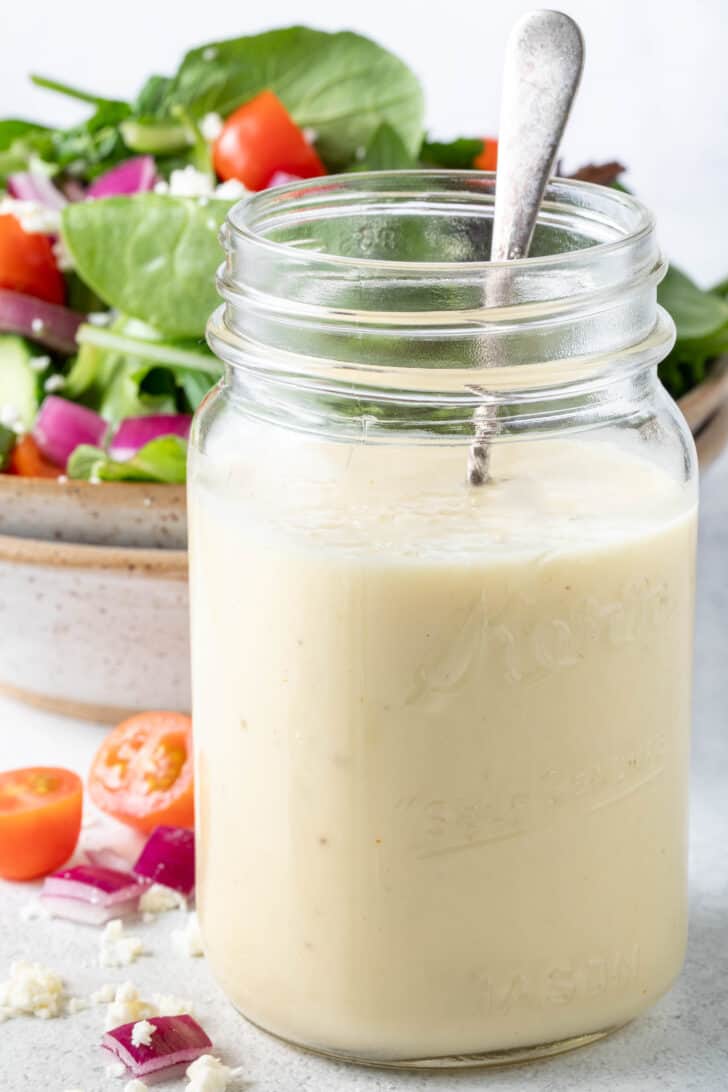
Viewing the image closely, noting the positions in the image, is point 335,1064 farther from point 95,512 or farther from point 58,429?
point 58,429

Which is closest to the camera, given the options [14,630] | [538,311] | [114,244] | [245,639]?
[538,311]

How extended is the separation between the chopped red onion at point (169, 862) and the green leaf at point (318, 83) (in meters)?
1.15

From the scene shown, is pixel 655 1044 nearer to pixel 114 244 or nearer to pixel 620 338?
pixel 620 338

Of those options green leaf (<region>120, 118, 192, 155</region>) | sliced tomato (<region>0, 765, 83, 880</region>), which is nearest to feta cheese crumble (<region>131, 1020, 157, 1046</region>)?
sliced tomato (<region>0, 765, 83, 880</region>)

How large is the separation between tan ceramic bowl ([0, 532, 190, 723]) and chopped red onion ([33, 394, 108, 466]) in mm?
318

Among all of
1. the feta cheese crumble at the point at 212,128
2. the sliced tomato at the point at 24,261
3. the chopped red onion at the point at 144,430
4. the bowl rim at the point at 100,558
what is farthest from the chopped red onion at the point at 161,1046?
the feta cheese crumble at the point at 212,128

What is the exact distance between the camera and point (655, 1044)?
4.71 ft

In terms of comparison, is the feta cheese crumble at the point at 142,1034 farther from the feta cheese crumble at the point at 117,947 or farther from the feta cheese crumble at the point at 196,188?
the feta cheese crumble at the point at 196,188

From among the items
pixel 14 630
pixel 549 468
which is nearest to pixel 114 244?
pixel 14 630

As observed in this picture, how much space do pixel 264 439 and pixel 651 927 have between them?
49 cm

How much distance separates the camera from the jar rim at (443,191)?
121 cm

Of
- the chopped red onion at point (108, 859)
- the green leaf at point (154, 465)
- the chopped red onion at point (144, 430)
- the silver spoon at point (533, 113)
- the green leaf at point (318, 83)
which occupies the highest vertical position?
the silver spoon at point (533, 113)

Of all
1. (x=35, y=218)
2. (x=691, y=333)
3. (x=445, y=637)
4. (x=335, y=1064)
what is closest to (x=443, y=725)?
(x=445, y=637)

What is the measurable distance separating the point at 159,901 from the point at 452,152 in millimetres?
1303
